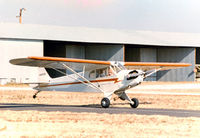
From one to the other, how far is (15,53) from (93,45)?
1293cm

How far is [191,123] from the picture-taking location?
13.2 metres

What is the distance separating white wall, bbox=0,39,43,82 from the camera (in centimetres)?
4475

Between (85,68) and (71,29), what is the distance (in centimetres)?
3055

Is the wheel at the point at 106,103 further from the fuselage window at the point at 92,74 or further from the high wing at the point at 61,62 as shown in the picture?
the high wing at the point at 61,62

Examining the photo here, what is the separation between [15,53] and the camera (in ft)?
149

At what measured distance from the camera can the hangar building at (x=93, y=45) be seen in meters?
45.3

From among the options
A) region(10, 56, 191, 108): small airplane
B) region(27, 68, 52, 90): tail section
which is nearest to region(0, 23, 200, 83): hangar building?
region(27, 68, 52, 90): tail section

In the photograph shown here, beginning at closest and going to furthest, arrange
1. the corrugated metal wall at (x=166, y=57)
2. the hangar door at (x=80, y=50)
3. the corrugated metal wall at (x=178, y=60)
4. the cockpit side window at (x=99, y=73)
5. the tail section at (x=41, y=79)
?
the cockpit side window at (x=99, y=73)
the tail section at (x=41, y=79)
the hangar door at (x=80, y=50)
the corrugated metal wall at (x=178, y=60)
the corrugated metal wall at (x=166, y=57)

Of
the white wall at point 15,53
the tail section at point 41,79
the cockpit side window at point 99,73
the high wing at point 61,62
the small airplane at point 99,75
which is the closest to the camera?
the high wing at point 61,62

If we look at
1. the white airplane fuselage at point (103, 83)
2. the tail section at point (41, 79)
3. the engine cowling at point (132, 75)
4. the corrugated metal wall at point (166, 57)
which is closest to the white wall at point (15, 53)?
the corrugated metal wall at point (166, 57)

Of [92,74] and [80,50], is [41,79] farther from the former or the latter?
[80,50]

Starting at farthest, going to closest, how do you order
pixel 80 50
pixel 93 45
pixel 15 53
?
pixel 80 50, pixel 93 45, pixel 15 53

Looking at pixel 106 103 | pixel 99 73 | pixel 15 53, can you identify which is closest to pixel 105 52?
pixel 15 53

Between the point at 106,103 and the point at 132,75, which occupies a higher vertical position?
the point at 132,75
